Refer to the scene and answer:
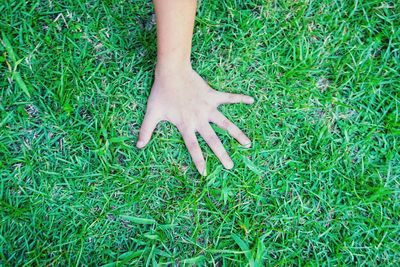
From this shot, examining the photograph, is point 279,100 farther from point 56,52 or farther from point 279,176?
point 56,52

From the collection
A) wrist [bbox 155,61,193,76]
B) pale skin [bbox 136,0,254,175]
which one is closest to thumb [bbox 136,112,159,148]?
pale skin [bbox 136,0,254,175]

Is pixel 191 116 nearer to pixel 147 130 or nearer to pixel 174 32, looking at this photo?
pixel 147 130

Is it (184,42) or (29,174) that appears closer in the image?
(184,42)

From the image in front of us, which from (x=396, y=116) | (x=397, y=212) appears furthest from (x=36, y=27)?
(x=397, y=212)

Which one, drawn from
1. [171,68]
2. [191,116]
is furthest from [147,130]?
[171,68]

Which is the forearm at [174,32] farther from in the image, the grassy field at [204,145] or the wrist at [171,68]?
the grassy field at [204,145]

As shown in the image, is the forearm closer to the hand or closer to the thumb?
the hand

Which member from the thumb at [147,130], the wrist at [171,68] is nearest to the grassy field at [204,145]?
the thumb at [147,130]
